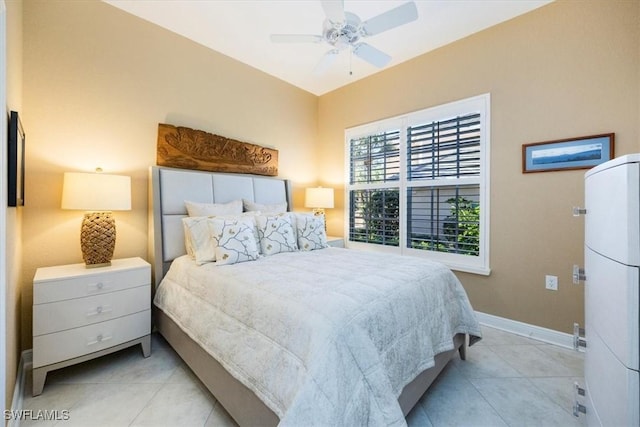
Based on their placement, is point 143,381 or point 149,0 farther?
point 149,0

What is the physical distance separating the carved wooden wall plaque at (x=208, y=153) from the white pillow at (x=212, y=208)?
0.48 m

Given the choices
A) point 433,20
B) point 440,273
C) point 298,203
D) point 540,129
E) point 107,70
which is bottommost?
point 440,273

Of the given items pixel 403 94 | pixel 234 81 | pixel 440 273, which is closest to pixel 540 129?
pixel 403 94

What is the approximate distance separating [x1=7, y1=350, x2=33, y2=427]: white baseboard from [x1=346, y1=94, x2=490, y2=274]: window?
10.6 ft

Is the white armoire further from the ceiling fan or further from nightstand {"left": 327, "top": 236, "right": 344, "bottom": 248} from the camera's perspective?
nightstand {"left": 327, "top": 236, "right": 344, "bottom": 248}

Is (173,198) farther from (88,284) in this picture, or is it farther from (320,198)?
(320,198)

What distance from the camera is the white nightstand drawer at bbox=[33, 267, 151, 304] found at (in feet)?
5.51

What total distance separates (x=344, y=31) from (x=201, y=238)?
1937 mm

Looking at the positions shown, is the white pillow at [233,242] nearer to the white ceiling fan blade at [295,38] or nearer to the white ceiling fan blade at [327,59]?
the white ceiling fan blade at [295,38]

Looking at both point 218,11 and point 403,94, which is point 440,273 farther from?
point 218,11

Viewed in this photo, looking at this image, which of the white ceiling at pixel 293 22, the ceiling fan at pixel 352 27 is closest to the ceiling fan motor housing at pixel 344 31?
the ceiling fan at pixel 352 27

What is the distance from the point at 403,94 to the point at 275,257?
2494mm

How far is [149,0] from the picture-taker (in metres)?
2.28

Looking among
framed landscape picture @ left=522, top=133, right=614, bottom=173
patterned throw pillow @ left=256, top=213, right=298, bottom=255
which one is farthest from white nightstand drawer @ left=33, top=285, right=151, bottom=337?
framed landscape picture @ left=522, top=133, right=614, bottom=173
